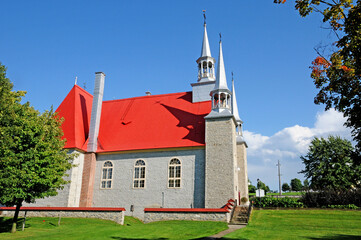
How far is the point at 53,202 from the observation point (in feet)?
81.1

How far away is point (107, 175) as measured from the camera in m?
26.2

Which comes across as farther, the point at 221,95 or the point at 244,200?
the point at 244,200

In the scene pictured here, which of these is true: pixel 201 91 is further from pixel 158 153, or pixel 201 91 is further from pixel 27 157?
pixel 27 157

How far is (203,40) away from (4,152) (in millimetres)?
24241

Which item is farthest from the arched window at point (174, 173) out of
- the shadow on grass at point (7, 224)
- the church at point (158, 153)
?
the shadow on grass at point (7, 224)

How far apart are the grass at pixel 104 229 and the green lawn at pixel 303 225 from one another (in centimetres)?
224

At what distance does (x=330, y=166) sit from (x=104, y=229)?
35.1 metres

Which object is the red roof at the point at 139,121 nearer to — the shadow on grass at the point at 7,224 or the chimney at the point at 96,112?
the chimney at the point at 96,112

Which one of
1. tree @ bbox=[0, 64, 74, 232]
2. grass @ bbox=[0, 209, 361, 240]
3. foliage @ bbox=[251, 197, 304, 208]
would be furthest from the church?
tree @ bbox=[0, 64, 74, 232]

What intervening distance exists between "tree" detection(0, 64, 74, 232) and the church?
665cm

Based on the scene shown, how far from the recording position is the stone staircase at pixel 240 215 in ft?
62.4

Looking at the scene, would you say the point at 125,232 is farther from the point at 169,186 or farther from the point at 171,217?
the point at 169,186

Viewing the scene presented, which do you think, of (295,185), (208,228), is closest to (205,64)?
(208,228)

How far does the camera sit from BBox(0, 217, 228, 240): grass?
14255mm
